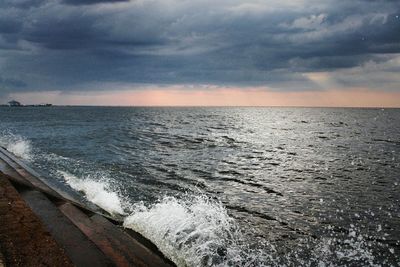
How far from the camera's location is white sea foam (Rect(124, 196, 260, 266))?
28.5ft

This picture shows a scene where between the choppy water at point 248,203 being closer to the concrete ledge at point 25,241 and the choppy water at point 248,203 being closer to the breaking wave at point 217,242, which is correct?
the breaking wave at point 217,242

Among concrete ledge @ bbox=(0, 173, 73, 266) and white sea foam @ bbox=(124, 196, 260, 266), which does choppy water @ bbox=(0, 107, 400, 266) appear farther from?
concrete ledge @ bbox=(0, 173, 73, 266)

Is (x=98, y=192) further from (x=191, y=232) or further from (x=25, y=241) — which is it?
(x=25, y=241)

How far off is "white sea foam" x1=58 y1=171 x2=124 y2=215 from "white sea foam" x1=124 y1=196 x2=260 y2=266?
91cm

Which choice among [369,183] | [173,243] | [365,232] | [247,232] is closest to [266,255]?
[247,232]

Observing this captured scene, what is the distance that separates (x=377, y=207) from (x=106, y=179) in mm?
13818

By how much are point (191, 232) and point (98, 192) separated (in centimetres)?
592

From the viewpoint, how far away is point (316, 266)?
8797mm

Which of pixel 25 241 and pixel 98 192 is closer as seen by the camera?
pixel 25 241

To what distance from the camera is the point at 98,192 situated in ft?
47.1

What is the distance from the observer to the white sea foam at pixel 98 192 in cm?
1270

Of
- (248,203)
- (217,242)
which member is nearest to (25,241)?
(217,242)

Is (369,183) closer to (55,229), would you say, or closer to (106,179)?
(106,179)

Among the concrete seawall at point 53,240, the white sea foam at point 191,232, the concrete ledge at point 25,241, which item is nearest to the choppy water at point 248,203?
the white sea foam at point 191,232
